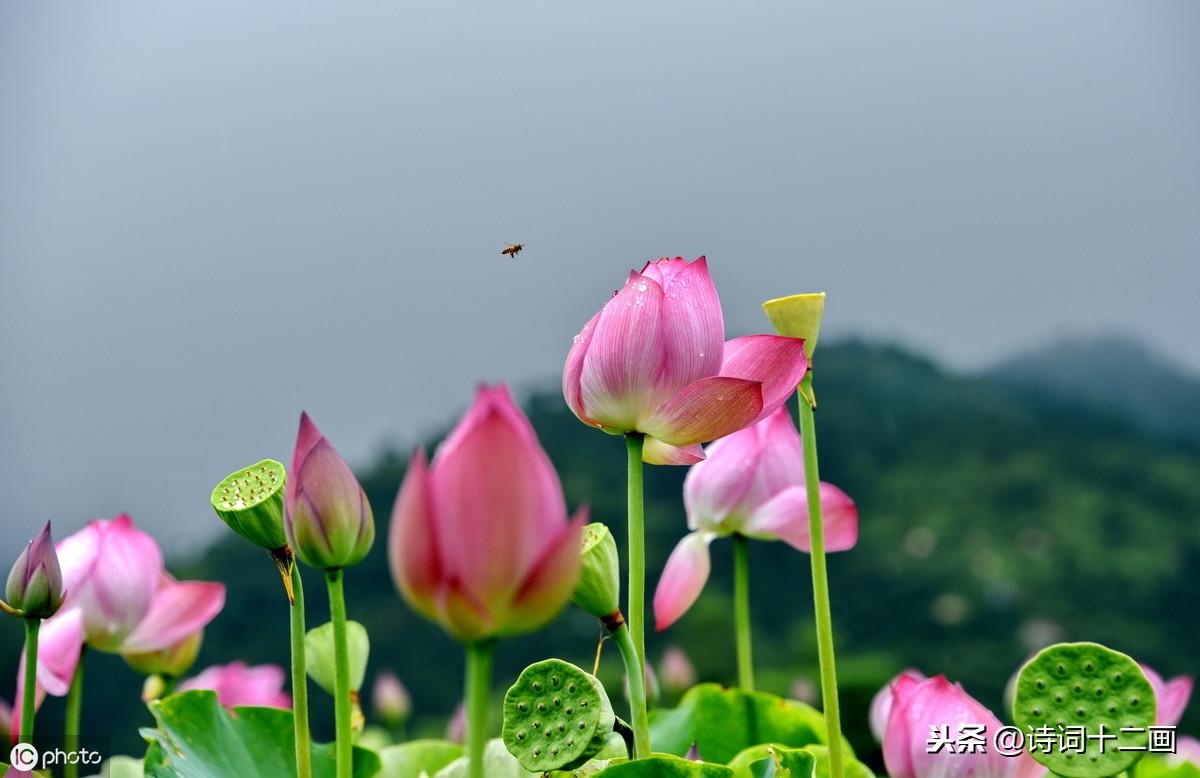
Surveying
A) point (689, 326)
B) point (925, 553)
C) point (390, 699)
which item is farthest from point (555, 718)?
point (925, 553)

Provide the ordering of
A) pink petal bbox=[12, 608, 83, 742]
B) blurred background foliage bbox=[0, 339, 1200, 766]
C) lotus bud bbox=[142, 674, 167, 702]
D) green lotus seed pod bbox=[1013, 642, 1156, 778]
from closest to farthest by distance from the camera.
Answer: green lotus seed pod bbox=[1013, 642, 1156, 778], pink petal bbox=[12, 608, 83, 742], lotus bud bbox=[142, 674, 167, 702], blurred background foliage bbox=[0, 339, 1200, 766]

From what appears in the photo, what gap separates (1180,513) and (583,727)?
7.31m

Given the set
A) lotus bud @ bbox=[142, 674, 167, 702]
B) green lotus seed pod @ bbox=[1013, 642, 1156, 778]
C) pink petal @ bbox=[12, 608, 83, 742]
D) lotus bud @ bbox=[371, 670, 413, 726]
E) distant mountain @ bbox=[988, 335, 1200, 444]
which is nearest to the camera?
green lotus seed pod @ bbox=[1013, 642, 1156, 778]

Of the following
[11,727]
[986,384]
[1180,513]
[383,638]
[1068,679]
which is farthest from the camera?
[986,384]

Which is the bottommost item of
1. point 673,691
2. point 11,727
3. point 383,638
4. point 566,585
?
point 383,638

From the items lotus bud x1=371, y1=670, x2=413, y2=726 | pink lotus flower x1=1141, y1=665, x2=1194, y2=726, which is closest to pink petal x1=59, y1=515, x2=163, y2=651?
pink lotus flower x1=1141, y1=665, x2=1194, y2=726

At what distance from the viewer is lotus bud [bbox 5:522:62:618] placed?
383 mm

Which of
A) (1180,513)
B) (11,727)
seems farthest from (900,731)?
(1180,513)

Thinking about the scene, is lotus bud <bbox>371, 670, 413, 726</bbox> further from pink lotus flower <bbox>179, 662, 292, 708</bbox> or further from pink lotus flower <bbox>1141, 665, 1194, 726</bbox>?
pink lotus flower <bbox>1141, 665, 1194, 726</bbox>

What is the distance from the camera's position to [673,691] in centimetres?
110

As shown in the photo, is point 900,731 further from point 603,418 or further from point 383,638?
point 383,638

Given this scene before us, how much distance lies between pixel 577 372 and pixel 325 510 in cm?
10

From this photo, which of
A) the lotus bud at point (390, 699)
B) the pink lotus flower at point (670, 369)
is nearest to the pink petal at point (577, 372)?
the pink lotus flower at point (670, 369)

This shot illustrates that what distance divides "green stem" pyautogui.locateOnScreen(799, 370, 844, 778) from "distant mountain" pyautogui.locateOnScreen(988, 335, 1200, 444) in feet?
25.2
